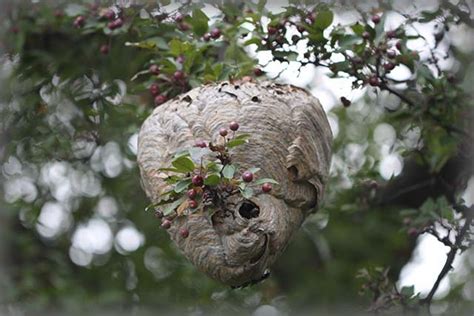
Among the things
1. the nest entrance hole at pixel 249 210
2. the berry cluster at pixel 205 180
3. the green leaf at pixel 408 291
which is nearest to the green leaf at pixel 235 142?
the berry cluster at pixel 205 180

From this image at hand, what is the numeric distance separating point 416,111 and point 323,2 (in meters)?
0.53

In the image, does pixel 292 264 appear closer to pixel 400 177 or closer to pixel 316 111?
pixel 400 177

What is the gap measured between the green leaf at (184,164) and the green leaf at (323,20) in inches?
31.3

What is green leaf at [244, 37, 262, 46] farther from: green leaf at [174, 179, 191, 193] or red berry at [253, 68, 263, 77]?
green leaf at [174, 179, 191, 193]

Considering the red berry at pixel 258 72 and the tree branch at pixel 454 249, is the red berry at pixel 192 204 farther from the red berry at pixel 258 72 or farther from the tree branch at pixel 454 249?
the tree branch at pixel 454 249

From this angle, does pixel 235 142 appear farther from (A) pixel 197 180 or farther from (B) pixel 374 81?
(B) pixel 374 81

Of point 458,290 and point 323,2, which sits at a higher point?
point 323,2

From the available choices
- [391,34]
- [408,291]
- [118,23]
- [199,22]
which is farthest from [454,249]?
[118,23]

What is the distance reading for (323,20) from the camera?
302 cm

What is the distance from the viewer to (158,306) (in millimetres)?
4602

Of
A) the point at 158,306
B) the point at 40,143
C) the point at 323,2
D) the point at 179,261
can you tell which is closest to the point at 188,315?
the point at 158,306

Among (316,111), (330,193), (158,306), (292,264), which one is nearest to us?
(316,111)

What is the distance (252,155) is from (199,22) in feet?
2.32

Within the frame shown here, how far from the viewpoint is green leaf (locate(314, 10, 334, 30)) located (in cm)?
302
